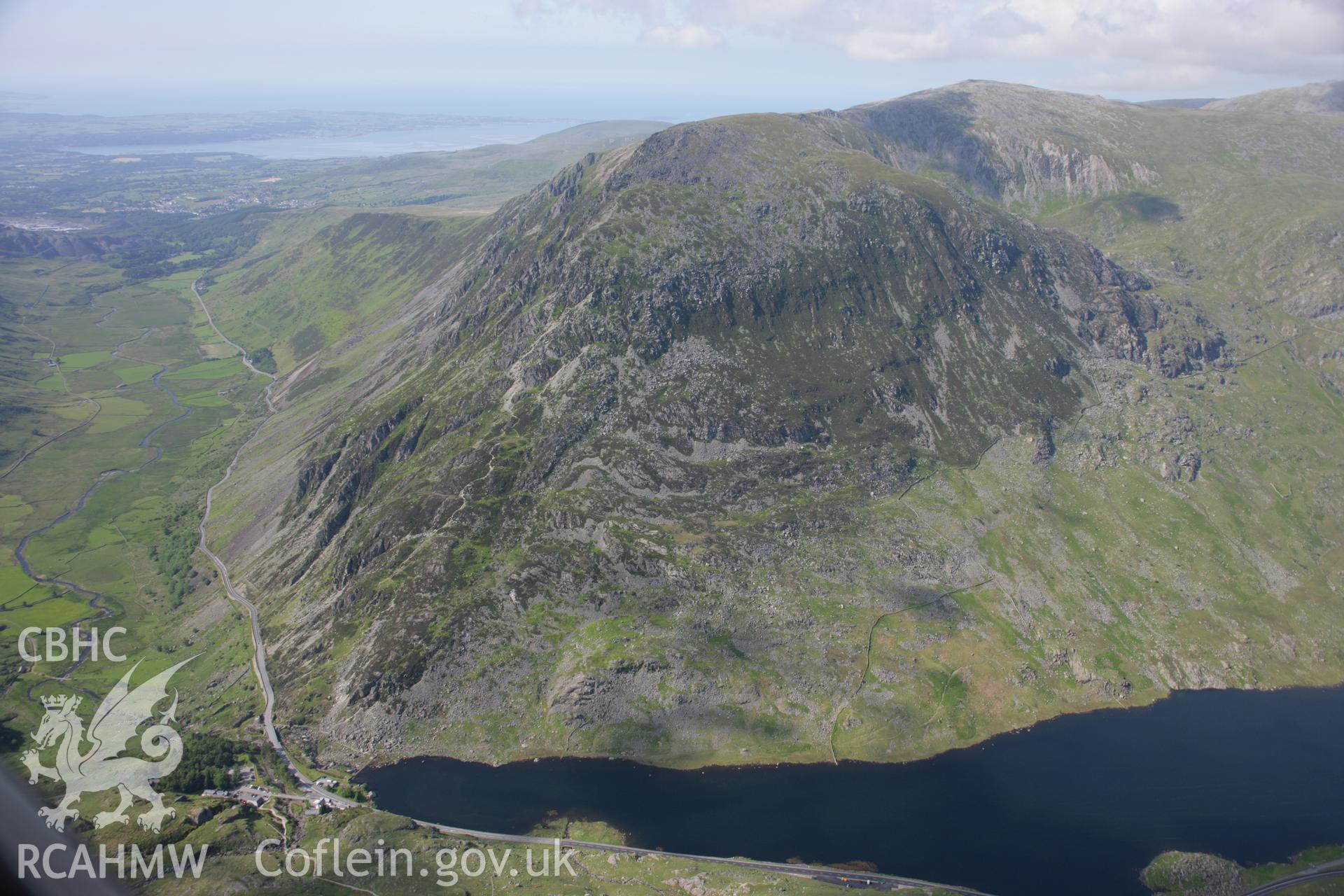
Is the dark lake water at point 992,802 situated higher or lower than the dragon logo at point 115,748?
lower

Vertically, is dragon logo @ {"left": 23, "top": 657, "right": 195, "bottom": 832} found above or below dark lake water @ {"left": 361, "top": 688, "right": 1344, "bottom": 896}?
above

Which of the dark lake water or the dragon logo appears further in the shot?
the dark lake water

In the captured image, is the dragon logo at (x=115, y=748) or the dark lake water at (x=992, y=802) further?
the dark lake water at (x=992, y=802)

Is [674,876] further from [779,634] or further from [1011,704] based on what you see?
[1011,704]

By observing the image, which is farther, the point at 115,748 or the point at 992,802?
the point at 115,748
